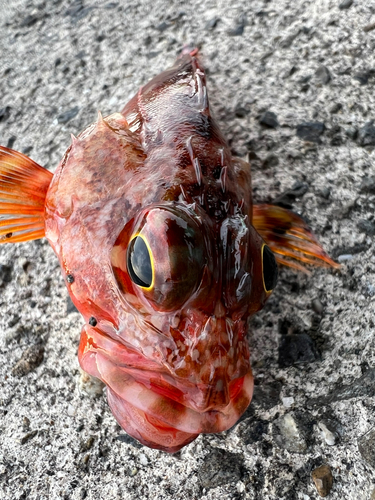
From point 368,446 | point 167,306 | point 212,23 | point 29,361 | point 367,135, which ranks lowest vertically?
point 368,446

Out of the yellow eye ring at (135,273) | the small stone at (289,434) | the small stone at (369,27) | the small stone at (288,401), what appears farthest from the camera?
the small stone at (369,27)

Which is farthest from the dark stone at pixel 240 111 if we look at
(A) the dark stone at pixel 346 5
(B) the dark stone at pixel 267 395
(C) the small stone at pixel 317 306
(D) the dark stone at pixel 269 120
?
(B) the dark stone at pixel 267 395

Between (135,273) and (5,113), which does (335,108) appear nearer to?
(135,273)

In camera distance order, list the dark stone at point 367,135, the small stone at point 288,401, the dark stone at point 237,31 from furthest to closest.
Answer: the dark stone at point 237,31 → the dark stone at point 367,135 → the small stone at point 288,401

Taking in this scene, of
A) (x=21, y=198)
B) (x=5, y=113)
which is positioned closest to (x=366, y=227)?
(x=21, y=198)

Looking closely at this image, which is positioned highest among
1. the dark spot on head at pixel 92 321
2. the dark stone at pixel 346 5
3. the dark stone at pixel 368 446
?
the dark spot on head at pixel 92 321

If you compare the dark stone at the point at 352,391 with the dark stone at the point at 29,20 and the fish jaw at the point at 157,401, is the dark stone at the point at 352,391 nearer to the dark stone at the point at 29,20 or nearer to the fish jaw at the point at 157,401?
the fish jaw at the point at 157,401
